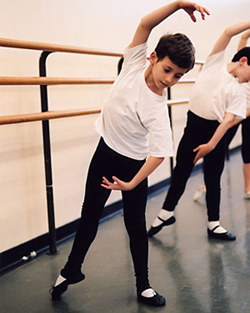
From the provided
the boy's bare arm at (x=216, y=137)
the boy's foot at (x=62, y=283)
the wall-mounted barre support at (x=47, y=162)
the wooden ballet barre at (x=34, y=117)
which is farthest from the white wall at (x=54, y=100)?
the boy's bare arm at (x=216, y=137)

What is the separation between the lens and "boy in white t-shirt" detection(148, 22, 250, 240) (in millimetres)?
2318

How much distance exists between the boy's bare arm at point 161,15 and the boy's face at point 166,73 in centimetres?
12

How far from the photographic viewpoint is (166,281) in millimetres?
1945

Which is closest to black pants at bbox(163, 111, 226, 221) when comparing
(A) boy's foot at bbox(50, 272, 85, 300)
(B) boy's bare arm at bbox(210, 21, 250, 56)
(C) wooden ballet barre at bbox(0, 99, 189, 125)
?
(B) boy's bare arm at bbox(210, 21, 250, 56)

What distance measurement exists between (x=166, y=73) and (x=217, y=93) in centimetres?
91

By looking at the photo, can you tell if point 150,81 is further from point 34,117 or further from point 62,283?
point 62,283

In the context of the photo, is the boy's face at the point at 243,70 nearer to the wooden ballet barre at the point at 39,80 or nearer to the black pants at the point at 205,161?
the black pants at the point at 205,161

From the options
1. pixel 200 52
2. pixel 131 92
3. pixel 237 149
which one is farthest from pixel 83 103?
pixel 237 149

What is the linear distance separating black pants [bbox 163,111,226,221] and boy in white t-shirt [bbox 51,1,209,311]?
2.61ft

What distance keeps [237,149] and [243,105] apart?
3340 millimetres

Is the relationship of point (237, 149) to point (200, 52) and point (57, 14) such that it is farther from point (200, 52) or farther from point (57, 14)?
point (57, 14)

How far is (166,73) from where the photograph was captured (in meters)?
1.53

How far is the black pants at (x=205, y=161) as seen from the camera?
243 centimetres

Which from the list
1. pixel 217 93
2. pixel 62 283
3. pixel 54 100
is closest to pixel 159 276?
pixel 62 283
